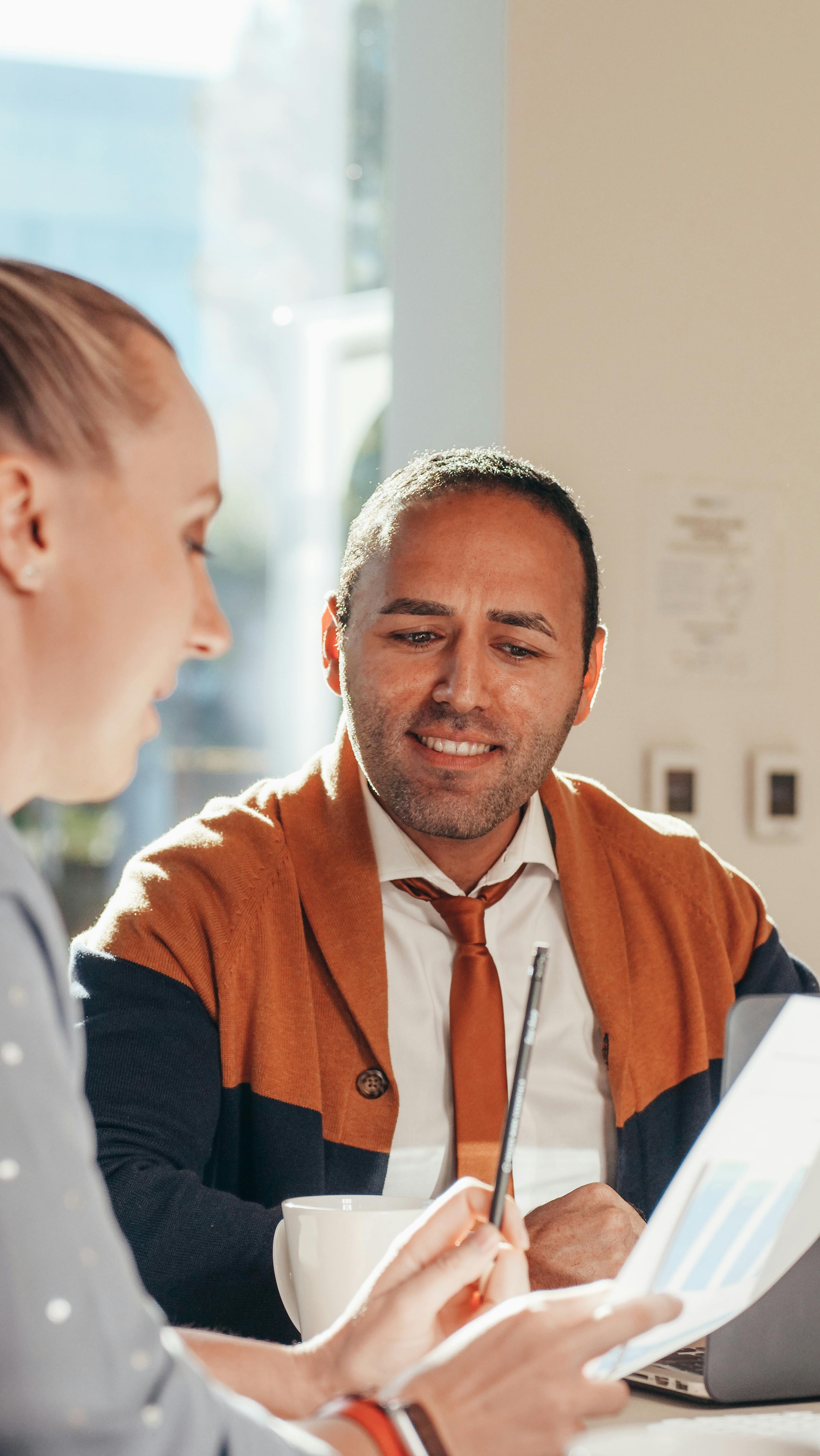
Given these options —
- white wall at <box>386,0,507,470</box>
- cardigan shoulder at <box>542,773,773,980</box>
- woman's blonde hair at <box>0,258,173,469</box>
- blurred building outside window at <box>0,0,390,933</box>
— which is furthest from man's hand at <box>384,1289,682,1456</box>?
blurred building outside window at <box>0,0,390,933</box>

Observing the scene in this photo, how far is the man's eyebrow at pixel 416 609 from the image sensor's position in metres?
1.49

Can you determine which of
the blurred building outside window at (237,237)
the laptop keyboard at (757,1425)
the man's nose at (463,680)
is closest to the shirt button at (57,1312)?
the laptop keyboard at (757,1425)

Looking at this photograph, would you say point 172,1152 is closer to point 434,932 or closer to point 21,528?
point 434,932

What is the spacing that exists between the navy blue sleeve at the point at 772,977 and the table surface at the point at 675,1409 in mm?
749

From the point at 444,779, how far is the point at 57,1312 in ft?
3.32

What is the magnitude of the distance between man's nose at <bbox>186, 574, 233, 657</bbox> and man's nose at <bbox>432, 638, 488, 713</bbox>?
68 centimetres

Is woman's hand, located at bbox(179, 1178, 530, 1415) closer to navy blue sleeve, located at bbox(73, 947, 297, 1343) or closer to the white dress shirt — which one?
navy blue sleeve, located at bbox(73, 947, 297, 1343)

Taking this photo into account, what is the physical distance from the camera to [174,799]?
10.7ft

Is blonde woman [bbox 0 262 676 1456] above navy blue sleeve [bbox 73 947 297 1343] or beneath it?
above

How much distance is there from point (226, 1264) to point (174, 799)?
84.6 inches

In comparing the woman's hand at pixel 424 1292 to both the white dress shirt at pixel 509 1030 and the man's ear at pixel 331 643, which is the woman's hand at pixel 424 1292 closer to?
the white dress shirt at pixel 509 1030

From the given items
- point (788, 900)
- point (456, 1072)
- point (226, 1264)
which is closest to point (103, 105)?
point (788, 900)

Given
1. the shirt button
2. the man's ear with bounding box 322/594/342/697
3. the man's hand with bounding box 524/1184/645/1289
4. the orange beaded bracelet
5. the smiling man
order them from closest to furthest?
the shirt button
the orange beaded bracelet
the man's hand with bounding box 524/1184/645/1289
the smiling man
the man's ear with bounding box 322/594/342/697

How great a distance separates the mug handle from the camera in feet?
2.90
